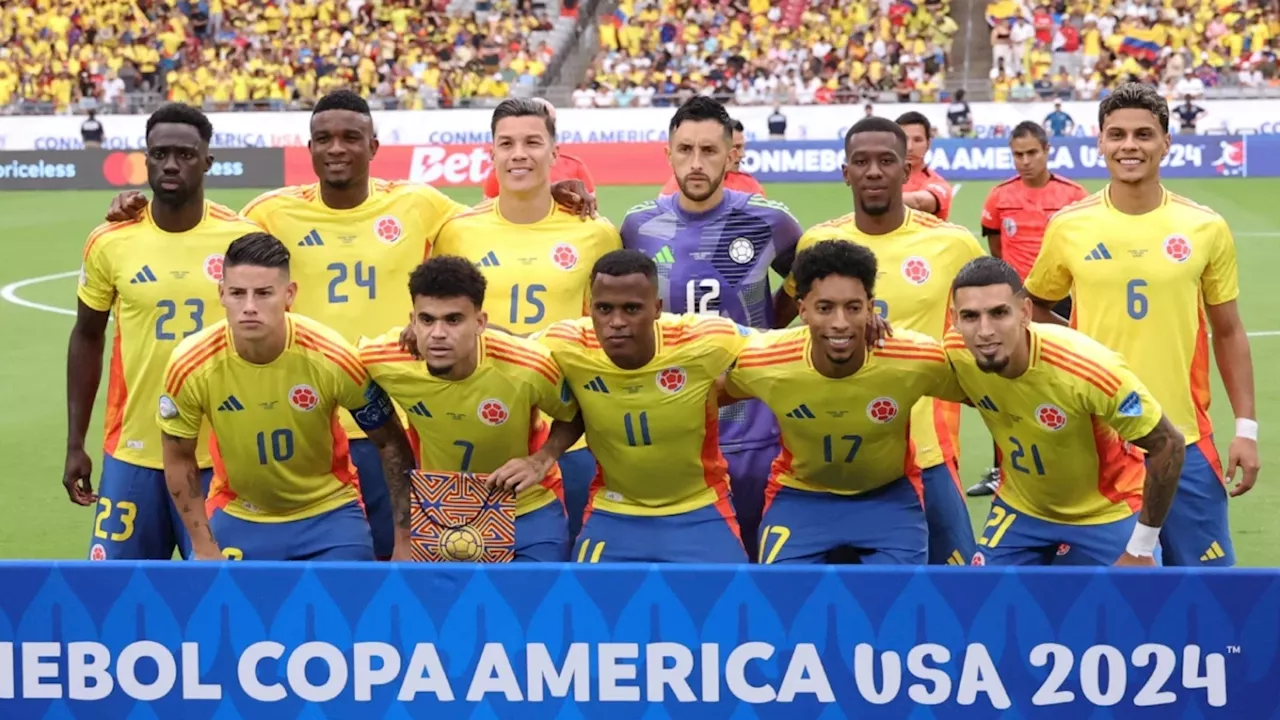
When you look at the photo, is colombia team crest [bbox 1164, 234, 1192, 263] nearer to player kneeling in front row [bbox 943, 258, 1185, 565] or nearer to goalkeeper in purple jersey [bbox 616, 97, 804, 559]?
player kneeling in front row [bbox 943, 258, 1185, 565]

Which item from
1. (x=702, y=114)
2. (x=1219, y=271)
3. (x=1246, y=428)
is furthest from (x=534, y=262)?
(x=1246, y=428)

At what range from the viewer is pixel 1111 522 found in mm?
5812

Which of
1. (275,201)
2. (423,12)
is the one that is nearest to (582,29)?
(423,12)

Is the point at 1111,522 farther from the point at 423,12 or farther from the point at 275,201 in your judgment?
the point at 423,12

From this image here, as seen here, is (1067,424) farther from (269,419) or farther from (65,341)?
(65,341)

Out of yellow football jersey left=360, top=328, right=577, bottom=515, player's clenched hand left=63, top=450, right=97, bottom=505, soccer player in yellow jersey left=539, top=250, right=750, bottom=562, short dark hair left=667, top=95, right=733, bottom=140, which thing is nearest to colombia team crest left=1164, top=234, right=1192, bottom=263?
soccer player in yellow jersey left=539, top=250, right=750, bottom=562

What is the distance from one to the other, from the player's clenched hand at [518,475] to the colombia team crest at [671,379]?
56 centimetres

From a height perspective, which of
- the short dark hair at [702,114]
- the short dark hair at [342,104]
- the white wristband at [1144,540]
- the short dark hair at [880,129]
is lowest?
the white wristband at [1144,540]

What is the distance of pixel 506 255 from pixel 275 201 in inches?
41.4

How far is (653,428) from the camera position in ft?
19.2

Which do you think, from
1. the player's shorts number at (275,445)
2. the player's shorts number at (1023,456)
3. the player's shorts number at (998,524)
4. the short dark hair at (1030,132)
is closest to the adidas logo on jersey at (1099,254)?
the player's shorts number at (1023,456)

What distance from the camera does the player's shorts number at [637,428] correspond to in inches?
229

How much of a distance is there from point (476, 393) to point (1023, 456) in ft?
6.73

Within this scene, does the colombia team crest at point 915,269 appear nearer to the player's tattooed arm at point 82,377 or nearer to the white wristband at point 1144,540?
the white wristband at point 1144,540
